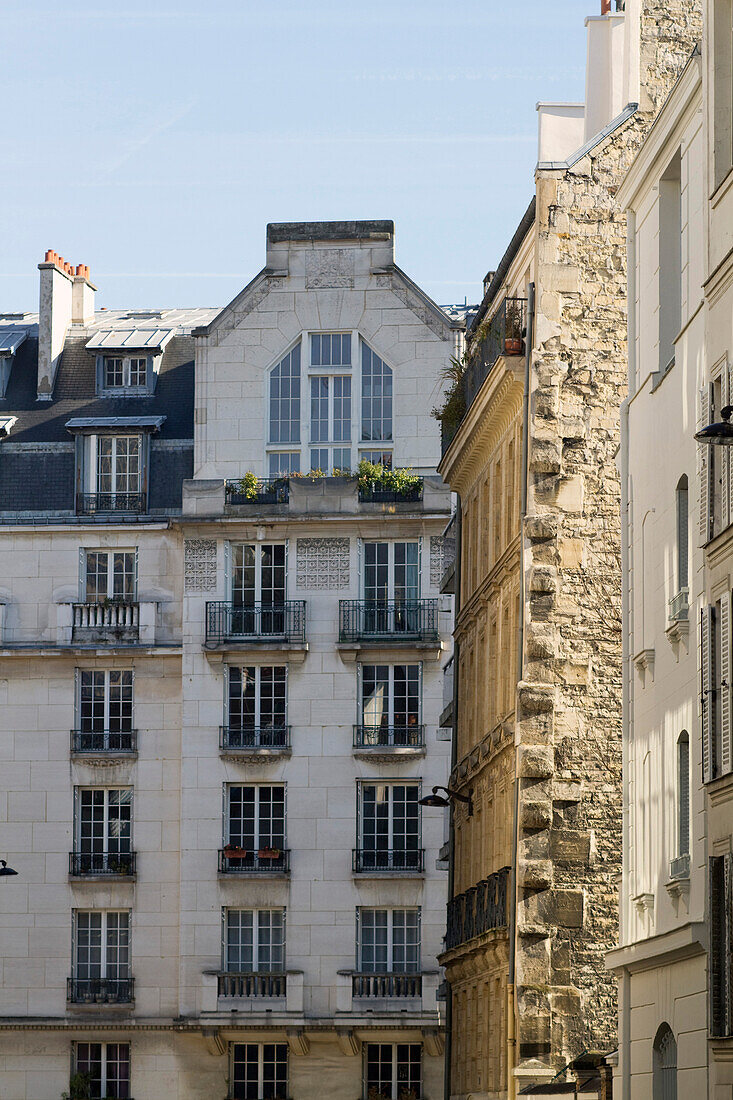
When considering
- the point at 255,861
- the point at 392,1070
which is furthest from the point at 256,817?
the point at 392,1070

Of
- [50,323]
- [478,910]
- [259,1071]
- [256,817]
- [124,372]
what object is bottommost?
[259,1071]

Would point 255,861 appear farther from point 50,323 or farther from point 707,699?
point 707,699

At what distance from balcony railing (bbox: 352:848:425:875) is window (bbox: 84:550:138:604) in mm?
9779

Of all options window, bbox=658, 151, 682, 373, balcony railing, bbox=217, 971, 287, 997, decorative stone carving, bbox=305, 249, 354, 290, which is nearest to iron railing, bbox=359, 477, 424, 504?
decorative stone carving, bbox=305, 249, 354, 290

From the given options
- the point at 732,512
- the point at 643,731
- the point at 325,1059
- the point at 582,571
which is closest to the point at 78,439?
the point at 325,1059

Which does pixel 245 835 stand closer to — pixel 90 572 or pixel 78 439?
pixel 90 572

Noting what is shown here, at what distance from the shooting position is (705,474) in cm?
2220

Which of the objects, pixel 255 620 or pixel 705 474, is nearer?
pixel 705 474

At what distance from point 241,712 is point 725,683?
112 ft

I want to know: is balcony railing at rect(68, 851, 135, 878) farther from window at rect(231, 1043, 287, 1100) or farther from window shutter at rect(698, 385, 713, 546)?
window shutter at rect(698, 385, 713, 546)

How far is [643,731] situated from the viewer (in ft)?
84.2

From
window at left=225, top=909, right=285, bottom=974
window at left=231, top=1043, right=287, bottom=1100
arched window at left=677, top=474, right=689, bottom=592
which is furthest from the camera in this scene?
window at left=225, top=909, right=285, bottom=974

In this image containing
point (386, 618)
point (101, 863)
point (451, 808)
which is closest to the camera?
point (451, 808)

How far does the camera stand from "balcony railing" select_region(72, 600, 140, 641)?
2158 inches
